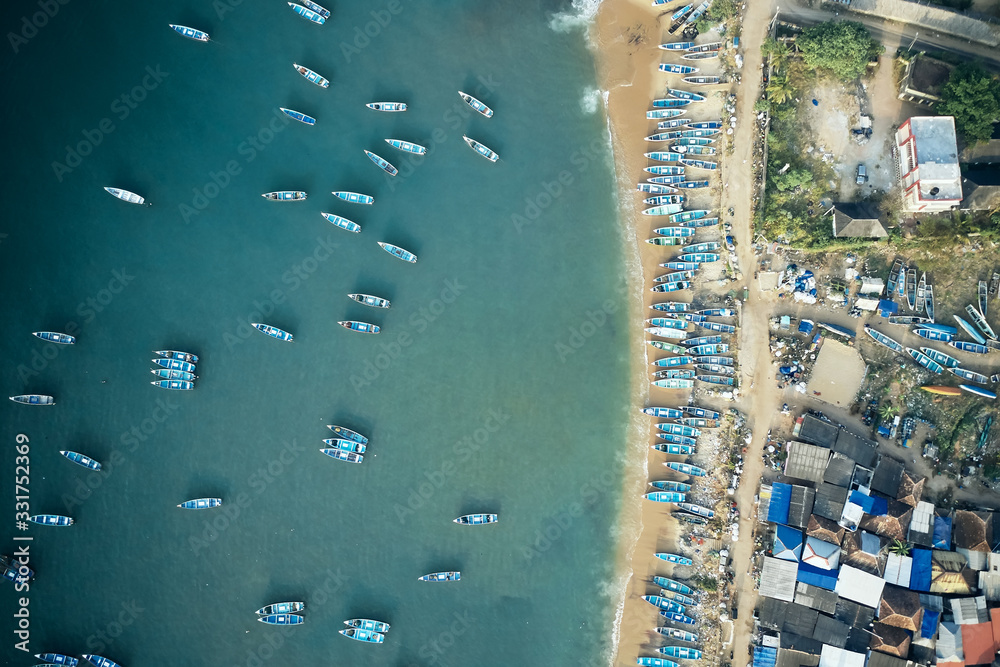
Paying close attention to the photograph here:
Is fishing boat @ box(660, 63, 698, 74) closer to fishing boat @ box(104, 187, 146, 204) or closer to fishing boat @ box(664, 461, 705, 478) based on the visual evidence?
fishing boat @ box(664, 461, 705, 478)

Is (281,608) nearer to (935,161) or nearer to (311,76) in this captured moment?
(311,76)

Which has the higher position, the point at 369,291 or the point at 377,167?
the point at 377,167

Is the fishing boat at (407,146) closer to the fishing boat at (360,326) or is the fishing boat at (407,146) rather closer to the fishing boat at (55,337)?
the fishing boat at (360,326)

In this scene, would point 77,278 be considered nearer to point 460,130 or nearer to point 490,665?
point 460,130

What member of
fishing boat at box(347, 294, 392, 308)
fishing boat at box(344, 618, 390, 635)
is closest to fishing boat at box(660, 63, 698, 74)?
fishing boat at box(347, 294, 392, 308)

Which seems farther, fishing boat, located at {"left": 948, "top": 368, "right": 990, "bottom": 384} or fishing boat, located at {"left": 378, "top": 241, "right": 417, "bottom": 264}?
fishing boat, located at {"left": 378, "top": 241, "right": 417, "bottom": 264}

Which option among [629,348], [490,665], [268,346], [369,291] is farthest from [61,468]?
[629,348]
